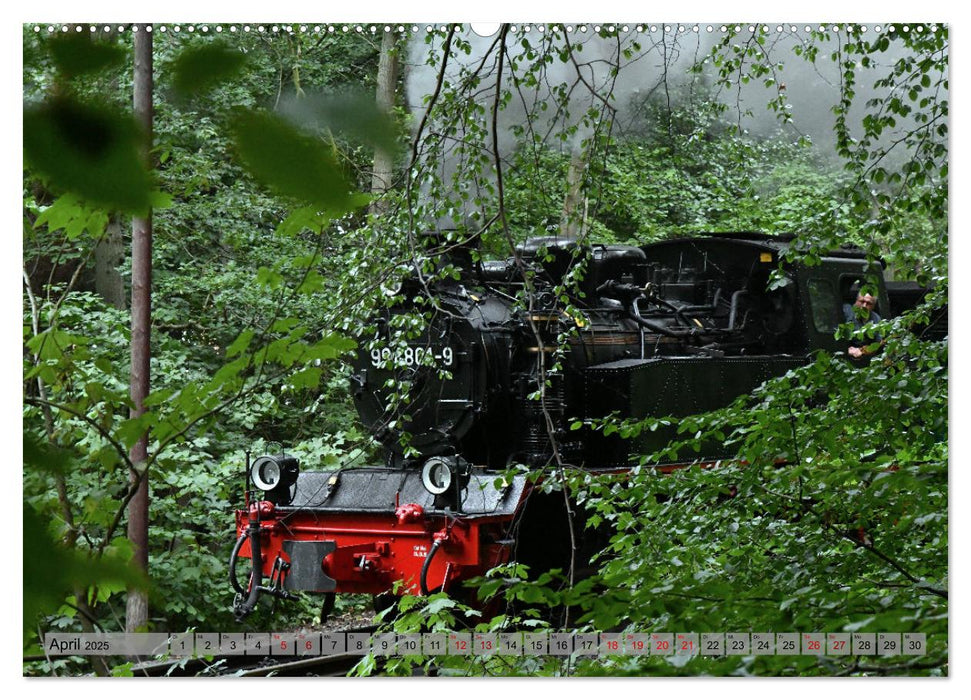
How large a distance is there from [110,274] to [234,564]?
2011mm

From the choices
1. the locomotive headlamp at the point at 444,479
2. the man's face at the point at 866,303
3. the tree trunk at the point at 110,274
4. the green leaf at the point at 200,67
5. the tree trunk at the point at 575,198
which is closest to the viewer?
the green leaf at the point at 200,67

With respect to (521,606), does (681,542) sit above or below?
above

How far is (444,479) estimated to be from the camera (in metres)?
4.61

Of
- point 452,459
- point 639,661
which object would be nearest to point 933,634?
point 639,661

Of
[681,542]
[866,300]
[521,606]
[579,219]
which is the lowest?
[521,606]

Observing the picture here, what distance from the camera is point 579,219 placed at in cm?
317

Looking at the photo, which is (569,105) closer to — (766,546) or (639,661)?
(766,546)

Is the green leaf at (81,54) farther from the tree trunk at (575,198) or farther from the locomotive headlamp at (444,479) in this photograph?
the locomotive headlamp at (444,479)

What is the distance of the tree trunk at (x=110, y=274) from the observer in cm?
265

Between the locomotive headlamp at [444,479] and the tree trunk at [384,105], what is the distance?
198 cm

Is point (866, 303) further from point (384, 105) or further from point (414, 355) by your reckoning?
point (384, 105)

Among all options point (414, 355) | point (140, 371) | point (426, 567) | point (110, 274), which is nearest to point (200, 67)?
point (140, 371)

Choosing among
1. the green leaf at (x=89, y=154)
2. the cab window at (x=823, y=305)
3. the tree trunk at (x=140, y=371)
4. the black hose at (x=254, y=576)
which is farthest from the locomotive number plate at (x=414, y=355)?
the green leaf at (x=89, y=154)

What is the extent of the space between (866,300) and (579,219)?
1044 millimetres
